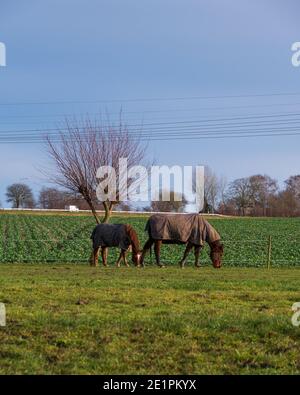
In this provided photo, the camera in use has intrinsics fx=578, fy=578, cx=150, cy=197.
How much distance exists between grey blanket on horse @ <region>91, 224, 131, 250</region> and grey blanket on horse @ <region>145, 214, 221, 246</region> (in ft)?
3.28

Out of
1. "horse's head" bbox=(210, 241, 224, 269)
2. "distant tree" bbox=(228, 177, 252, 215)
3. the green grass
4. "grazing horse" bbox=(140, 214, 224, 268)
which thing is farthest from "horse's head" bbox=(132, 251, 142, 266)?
"distant tree" bbox=(228, 177, 252, 215)

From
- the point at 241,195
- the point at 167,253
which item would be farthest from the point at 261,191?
the point at 167,253

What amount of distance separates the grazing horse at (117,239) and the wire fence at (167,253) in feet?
7.61

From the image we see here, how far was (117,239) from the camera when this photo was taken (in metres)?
20.7

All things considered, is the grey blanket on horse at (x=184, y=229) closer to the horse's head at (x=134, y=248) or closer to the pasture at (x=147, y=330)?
the horse's head at (x=134, y=248)

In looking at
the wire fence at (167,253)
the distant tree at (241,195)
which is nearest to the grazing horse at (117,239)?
the wire fence at (167,253)

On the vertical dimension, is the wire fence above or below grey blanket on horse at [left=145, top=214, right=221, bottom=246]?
below

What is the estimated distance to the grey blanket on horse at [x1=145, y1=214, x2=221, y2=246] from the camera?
2022cm

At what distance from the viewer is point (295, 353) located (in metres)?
6.31

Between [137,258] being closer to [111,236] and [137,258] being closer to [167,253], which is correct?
[111,236]

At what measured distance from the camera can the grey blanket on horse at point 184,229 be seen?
2022 centimetres

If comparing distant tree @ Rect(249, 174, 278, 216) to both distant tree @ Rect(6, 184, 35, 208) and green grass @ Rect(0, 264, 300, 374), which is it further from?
green grass @ Rect(0, 264, 300, 374)
